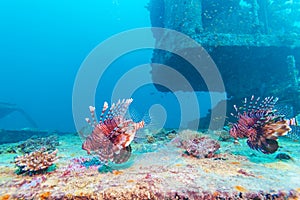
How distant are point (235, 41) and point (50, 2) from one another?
72.9m

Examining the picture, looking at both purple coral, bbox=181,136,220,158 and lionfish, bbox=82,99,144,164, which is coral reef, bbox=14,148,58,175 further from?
purple coral, bbox=181,136,220,158

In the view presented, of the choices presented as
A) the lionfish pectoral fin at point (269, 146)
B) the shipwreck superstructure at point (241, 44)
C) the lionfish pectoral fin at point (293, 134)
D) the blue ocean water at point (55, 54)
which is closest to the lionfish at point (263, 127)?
the lionfish pectoral fin at point (269, 146)

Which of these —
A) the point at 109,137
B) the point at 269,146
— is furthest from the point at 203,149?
the point at 109,137

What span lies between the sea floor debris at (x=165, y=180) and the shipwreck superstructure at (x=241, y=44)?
178 inches

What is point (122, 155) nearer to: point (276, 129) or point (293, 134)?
point (276, 129)

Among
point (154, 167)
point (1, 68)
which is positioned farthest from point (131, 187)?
point (1, 68)

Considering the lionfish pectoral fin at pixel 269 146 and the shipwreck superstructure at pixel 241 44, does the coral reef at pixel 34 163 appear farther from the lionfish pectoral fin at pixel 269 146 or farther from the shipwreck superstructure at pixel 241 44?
the shipwreck superstructure at pixel 241 44

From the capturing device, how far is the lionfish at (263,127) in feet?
9.63

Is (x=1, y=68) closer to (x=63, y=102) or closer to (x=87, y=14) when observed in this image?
(x=63, y=102)

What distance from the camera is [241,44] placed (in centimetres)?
666

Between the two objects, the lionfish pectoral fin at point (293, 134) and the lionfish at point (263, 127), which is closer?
the lionfish at point (263, 127)

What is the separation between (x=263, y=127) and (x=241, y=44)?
4501mm

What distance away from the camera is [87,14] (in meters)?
72.9

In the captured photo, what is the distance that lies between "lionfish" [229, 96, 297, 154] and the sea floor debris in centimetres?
33
